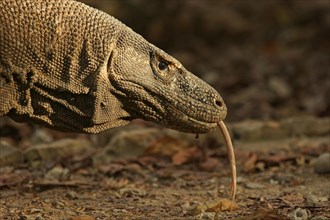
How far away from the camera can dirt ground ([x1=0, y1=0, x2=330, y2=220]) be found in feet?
14.4

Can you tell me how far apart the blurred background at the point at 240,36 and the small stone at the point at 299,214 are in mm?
5287

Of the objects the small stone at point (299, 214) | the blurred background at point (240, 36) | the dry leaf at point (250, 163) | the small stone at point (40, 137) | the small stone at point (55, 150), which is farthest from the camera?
the blurred background at point (240, 36)

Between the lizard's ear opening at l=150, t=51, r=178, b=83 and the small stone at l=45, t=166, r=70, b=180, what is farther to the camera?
the small stone at l=45, t=166, r=70, b=180

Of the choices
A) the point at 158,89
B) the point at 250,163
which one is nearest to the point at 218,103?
the point at 158,89

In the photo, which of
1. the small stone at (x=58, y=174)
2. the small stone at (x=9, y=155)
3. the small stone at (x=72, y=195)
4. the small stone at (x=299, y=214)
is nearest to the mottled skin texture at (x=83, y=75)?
the small stone at (x=299, y=214)

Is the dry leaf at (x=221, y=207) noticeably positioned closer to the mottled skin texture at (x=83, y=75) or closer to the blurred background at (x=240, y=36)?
the mottled skin texture at (x=83, y=75)

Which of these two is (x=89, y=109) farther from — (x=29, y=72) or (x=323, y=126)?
(x=323, y=126)

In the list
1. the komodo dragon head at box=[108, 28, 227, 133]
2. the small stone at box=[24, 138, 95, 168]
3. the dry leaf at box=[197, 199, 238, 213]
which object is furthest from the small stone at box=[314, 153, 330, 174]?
the small stone at box=[24, 138, 95, 168]

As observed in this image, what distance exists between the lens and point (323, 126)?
6.59 meters

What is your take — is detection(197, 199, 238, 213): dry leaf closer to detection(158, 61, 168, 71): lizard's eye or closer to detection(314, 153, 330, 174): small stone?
detection(158, 61, 168, 71): lizard's eye

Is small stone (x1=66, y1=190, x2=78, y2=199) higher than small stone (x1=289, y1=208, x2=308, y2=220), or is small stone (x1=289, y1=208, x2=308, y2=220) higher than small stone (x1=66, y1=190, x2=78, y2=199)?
small stone (x1=289, y1=208, x2=308, y2=220)

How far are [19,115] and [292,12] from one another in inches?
343

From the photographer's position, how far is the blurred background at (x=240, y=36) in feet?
32.7

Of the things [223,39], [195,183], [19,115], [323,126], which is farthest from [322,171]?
[223,39]
